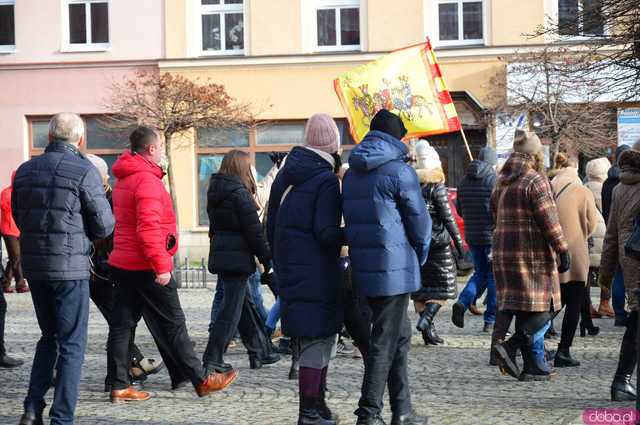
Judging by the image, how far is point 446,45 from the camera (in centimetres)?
2691

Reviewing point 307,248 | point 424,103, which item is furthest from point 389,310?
point 424,103

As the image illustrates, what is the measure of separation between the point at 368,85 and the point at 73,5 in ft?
41.1

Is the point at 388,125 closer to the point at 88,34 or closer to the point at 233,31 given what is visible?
the point at 233,31

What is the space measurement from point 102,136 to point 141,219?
20.0m

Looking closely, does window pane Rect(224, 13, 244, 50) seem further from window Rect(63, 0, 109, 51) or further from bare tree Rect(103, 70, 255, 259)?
window Rect(63, 0, 109, 51)

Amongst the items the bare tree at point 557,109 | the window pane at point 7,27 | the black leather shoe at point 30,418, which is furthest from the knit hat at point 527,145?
the window pane at point 7,27

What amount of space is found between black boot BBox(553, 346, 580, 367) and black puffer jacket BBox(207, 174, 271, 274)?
2568mm

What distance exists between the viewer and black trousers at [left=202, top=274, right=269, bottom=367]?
30.6 feet

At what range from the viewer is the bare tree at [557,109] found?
22516 mm

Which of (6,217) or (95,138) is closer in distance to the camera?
(6,217)

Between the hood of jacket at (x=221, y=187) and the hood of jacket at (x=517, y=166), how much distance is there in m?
2.06

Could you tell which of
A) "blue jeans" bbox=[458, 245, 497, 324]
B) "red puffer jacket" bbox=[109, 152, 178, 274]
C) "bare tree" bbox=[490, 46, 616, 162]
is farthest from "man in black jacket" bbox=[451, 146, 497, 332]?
"bare tree" bbox=[490, 46, 616, 162]

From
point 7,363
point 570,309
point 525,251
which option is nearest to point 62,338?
point 7,363

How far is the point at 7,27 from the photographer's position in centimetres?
2852
